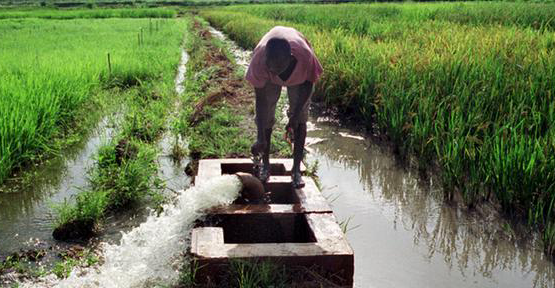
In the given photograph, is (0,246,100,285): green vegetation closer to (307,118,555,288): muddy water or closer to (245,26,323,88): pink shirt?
(245,26,323,88): pink shirt

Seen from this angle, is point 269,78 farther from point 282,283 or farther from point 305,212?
point 282,283

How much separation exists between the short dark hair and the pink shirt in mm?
117

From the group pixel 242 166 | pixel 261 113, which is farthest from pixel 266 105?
pixel 242 166

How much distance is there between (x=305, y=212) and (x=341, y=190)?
3.55ft

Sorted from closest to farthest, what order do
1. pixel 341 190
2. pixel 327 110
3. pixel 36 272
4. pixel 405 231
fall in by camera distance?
pixel 36 272 < pixel 405 231 < pixel 341 190 < pixel 327 110

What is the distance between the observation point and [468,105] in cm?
426

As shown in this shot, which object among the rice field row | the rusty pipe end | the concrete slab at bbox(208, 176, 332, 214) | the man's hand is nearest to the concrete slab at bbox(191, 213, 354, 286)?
the concrete slab at bbox(208, 176, 332, 214)

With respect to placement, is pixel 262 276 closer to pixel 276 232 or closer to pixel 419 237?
pixel 276 232

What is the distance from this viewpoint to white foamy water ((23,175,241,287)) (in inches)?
100.0

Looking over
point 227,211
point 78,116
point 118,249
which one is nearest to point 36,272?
point 118,249

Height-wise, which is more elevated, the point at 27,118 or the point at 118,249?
the point at 27,118

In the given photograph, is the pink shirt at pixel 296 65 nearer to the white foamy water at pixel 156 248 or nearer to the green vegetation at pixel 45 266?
the white foamy water at pixel 156 248

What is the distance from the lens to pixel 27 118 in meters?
4.17

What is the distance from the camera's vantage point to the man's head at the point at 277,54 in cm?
260
